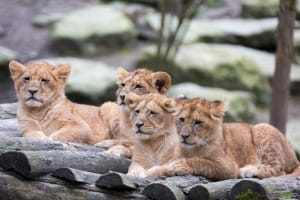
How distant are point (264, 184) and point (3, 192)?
2.23m

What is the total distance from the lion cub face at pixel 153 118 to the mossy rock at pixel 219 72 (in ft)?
33.2

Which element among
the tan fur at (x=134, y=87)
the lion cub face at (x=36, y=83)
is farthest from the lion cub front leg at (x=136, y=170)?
the lion cub face at (x=36, y=83)

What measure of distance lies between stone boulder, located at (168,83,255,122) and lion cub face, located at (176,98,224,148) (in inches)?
330

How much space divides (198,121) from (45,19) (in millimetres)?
13923

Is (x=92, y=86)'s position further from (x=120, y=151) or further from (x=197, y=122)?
(x=197, y=122)

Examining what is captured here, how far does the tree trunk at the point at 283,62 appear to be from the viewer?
1209cm

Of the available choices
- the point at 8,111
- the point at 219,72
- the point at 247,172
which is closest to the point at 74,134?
the point at 247,172

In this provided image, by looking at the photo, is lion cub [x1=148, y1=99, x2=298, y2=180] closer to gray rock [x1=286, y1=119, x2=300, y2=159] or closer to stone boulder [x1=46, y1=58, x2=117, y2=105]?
gray rock [x1=286, y1=119, x2=300, y2=159]

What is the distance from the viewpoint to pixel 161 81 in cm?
930

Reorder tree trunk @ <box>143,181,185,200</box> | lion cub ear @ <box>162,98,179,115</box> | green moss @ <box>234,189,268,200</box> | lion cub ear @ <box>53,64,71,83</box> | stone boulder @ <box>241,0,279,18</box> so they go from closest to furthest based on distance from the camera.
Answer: green moss @ <box>234,189,268,200</box>
tree trunk @ <box>143,181,185,200</box>
lion cub ear @ <box>162,98,179,115</box>
lion cub ear @ <box>53,64,71,83</box>
stone boulder @ <box>241,0,279,18</box>

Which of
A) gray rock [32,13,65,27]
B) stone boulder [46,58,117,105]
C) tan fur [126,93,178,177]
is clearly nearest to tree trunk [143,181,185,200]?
tan fur [126,93,178,177]

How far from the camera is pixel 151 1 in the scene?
74.0 feet

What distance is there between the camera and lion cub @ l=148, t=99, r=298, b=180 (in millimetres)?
7965

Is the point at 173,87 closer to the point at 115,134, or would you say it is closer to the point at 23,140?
the point at 115,134
